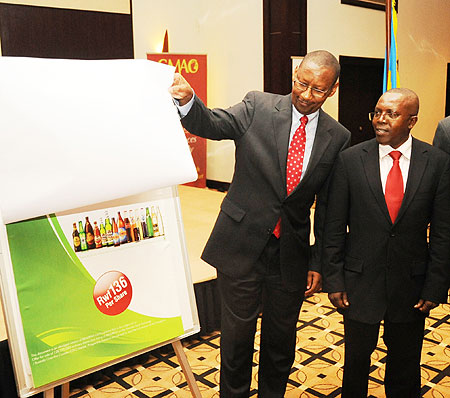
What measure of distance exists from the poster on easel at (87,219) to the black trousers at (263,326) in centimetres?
20

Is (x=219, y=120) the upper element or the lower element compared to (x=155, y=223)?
upper

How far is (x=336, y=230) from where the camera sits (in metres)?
1.89

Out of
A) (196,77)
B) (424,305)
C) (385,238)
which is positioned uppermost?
(196,77)

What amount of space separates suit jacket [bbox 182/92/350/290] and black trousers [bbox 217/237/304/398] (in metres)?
0.05

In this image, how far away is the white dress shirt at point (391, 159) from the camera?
1.82 meters

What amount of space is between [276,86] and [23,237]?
5354 millimetres

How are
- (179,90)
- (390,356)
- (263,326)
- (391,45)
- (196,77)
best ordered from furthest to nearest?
(196,77) → (391,45) → (263,326) → (390,356) → (179,90)

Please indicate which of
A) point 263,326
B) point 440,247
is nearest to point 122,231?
point 263,326

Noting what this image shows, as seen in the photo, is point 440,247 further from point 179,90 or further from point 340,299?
point 179,90

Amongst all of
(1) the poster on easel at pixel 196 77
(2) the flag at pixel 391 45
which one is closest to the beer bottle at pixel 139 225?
(2) the flag at pixel 391 45

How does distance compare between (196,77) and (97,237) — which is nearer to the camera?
(97,237)

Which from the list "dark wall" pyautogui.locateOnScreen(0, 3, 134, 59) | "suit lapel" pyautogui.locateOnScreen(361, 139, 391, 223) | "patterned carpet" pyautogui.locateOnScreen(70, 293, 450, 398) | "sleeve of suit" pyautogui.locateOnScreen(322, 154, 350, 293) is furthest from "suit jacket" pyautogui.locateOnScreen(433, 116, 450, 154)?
"dark wall" pyautogui.locateOnScreen(0, 3, 134, 59)

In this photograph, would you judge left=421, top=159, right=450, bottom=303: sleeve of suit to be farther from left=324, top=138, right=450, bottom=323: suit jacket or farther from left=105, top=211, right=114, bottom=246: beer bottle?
left=105, top=211, right=114, bottom=246: beer bottle

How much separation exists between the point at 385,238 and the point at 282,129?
0.55m
